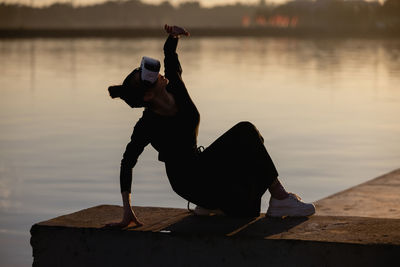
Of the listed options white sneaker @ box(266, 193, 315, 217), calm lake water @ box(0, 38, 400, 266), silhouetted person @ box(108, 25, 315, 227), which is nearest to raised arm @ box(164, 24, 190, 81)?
silhouetted person @ box(108, 25, 315, 227)

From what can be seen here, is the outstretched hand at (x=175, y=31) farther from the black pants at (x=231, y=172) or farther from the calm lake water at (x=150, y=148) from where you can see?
the calm lake water at (x=150, y=148)

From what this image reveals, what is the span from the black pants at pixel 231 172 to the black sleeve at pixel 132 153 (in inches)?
12.1

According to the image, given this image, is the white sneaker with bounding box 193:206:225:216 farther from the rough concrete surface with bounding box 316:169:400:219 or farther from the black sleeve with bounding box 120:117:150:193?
the rough concrete surface with bounding box 316:169:400:219

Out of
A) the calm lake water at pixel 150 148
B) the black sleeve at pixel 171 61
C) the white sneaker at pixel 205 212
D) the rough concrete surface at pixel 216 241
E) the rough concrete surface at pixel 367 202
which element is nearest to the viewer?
the rough concrete surface at pixel 216 241

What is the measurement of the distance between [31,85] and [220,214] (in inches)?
1251

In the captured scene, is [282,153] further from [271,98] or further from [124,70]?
[124,70]

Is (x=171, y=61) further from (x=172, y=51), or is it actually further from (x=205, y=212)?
(x=205, y=212)

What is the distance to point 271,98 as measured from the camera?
103ft

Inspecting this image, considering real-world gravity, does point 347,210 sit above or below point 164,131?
below

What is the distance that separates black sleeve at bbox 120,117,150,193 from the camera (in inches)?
260

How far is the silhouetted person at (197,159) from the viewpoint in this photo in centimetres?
663

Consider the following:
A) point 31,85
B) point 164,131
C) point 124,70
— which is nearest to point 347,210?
point 164,131

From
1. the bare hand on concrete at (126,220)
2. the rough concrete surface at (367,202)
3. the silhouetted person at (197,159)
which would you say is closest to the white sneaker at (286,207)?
the silhouetted person at (197,159)

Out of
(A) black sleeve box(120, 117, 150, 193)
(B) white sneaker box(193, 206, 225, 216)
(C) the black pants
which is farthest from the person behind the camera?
(B) white sneaker box(193, 206, 225, 216)
